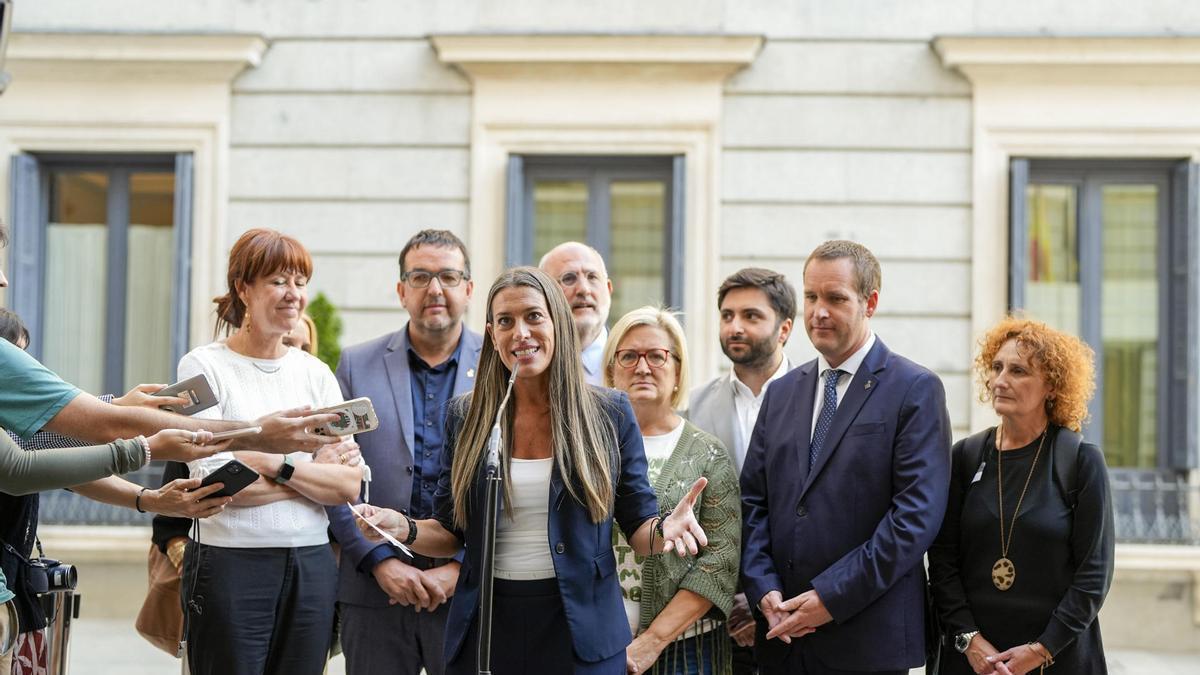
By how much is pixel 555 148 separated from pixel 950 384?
3.17 m

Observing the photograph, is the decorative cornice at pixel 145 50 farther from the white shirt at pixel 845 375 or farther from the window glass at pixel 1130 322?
the window glass at pixel 1130 322

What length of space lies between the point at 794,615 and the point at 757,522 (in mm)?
377

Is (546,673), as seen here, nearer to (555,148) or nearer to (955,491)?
(955,491)

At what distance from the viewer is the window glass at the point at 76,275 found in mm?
8773

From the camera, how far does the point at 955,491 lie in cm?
388

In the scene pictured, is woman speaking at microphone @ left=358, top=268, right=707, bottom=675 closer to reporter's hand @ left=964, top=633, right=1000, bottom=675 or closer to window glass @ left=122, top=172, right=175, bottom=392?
reporter's hand @ left=964, top=633, right=1000, bottom=675

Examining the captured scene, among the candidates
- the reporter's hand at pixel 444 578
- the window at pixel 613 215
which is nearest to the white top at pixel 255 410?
the reporter's hand at pixel 444 578

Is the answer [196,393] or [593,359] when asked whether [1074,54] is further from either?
[196,393]

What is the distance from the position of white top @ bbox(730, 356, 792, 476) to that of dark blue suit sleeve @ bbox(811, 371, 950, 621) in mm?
757

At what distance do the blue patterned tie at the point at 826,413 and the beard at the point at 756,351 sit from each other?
1.84 feet

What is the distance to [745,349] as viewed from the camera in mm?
4410

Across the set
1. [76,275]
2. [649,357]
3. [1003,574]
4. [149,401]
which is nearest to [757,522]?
[649,357]

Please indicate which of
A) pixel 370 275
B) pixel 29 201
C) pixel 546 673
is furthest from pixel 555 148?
pixel 546 673

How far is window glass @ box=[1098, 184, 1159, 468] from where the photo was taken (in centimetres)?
839
